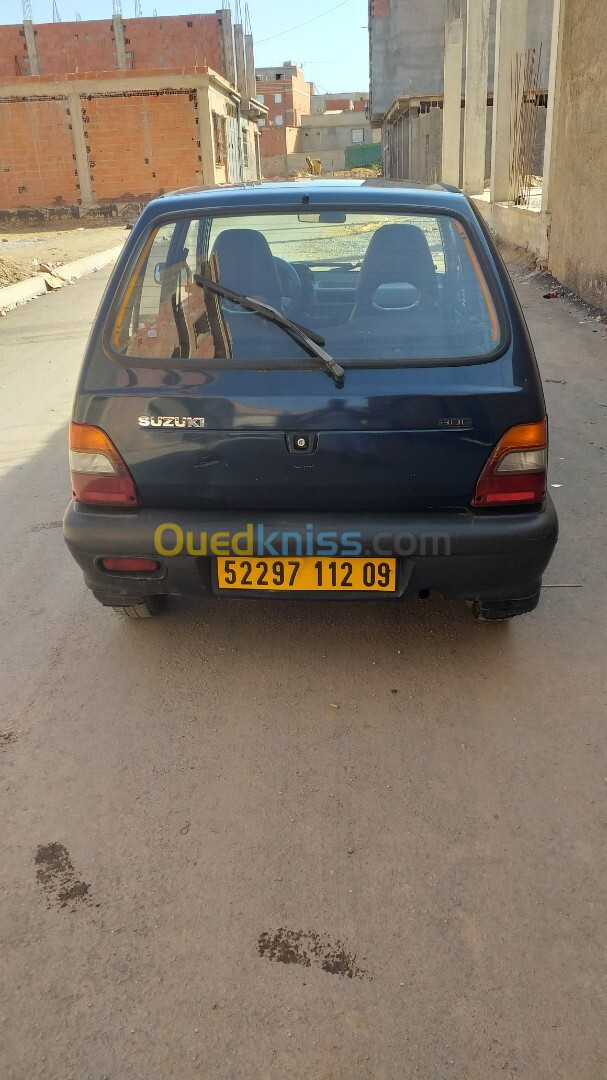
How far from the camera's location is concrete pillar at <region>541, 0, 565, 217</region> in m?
10.1

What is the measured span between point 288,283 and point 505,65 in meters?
13.5

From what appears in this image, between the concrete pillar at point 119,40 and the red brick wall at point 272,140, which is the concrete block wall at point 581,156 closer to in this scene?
the concrete pillar at point 119,40

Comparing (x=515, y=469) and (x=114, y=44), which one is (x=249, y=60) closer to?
(x=114, y=44)

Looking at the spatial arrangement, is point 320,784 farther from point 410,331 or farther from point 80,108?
point 80,108

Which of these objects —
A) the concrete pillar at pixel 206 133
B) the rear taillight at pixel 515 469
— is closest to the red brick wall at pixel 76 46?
the concrete pillar at pixel 206 133

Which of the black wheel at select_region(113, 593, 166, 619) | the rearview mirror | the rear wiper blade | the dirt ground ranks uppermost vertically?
the rearview mirror

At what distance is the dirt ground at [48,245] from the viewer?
606 inches

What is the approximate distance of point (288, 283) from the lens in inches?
122

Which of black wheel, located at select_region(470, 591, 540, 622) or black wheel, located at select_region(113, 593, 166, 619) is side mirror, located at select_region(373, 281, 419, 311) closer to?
black wheel, located at select_region(470, 591, 540, 622)

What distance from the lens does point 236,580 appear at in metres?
2.80

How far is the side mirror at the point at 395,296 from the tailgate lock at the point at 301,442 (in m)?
0.53

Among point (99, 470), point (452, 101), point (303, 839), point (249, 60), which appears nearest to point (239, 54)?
point (249, 60)

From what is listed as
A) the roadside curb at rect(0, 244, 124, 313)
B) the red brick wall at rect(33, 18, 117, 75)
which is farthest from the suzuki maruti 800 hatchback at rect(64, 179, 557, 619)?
the red brick wall at rect(33, 18, 117, 75)

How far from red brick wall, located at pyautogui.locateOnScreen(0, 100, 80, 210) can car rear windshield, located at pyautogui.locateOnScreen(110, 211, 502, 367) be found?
31340 mm
